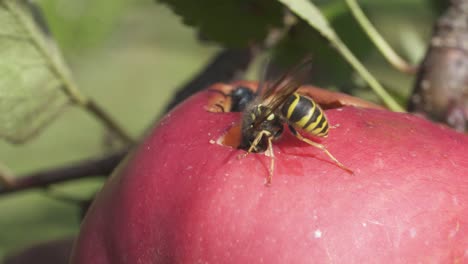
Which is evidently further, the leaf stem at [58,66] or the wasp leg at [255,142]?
the leaf stem at [58,66]

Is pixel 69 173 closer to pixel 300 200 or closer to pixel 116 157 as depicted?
pixel 116 157

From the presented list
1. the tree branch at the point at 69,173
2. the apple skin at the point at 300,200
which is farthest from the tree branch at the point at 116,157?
the apple skin at the point at 300,200

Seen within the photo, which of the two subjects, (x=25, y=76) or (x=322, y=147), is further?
(x=25, y=76)

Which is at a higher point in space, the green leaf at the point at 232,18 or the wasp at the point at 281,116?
the wasp at the point at 281,116

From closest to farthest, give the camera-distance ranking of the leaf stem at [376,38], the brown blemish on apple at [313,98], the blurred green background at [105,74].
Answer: the brown blemish on apple at [313,98] < the leaf stem at [376,38] < the blurred green background at [105,74]

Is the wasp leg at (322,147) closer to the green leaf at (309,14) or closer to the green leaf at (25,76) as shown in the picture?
the green leaf at (309,14)

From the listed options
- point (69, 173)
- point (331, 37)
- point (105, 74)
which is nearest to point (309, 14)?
point (331, 37)
